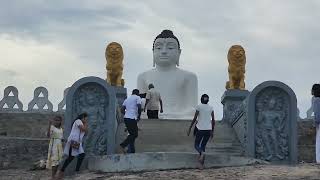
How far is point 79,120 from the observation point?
50.4 feet

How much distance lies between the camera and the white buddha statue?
2503 centimetres

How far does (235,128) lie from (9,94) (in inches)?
382

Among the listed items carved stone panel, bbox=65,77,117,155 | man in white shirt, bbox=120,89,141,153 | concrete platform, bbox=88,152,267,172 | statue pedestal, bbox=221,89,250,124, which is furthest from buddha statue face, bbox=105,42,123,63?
concrete platform, bbox=88,152,267,172

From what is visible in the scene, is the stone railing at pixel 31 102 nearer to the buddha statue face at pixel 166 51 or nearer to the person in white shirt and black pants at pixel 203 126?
the buddha statue face at pixel 166 51

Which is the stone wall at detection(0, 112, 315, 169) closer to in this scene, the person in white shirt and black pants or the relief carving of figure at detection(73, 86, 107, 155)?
the relief carving of figure at detection(73, 86, 107, 155)

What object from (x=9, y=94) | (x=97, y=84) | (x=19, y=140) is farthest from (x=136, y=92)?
(x=9, y=94)

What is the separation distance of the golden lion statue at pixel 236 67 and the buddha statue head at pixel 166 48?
216 cm

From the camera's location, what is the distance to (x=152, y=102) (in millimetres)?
20828

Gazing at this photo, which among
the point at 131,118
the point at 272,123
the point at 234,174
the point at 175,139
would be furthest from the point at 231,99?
the point at 234,174

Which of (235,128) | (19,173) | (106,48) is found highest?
(106,48)

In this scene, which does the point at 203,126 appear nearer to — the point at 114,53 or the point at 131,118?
the point at 131,118

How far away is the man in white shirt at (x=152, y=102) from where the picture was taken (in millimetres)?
20625

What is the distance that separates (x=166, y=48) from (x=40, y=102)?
4406 mm

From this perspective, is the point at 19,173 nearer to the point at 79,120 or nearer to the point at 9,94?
the point at 79,120
